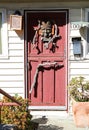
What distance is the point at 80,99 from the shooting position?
8320 millimetres

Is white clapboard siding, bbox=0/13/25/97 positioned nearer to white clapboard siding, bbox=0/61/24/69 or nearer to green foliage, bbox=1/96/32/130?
white clapboard siding, bbox=0/61/24/69

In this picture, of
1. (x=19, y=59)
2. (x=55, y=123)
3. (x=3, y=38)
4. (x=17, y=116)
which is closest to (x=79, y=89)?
(x=55, y=123)

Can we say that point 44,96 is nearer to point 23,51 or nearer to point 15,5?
point 23,51

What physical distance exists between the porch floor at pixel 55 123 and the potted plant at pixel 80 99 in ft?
0.50

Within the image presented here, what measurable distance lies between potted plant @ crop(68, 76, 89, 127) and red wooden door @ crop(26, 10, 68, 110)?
496mm

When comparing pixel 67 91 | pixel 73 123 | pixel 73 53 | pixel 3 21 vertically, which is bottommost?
pixel 73 123

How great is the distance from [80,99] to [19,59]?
157 cm

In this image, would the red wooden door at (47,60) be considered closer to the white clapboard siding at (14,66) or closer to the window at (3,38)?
the white clapboard siding at (14,66)

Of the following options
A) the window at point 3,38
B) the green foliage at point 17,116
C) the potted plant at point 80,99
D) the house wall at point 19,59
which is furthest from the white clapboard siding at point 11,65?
the green foliage at point 17,116

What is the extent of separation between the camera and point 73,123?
27.6 ft

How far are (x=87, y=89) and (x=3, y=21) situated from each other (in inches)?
87.8

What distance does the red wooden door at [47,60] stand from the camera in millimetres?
8809

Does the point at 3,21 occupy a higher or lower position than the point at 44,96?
higher

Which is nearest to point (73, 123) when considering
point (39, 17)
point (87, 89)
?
point (87, 89)
